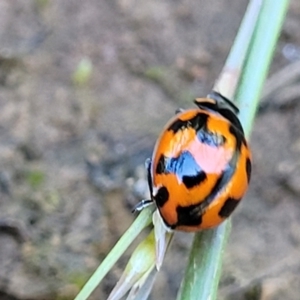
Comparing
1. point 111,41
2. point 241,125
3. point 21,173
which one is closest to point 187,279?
point 241,125

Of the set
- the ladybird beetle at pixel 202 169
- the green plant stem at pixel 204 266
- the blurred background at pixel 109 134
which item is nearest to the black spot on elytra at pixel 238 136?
the ladybird beetle at pixel 202 169

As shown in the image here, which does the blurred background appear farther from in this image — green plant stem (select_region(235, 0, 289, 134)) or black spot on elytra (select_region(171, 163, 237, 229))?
green plant stem (select_region(235, 0, 289, 134))

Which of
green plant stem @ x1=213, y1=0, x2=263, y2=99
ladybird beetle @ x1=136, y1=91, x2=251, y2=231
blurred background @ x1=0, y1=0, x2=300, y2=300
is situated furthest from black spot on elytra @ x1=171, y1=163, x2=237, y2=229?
blurred background @ x1=0, y1=0, x2=300, y2=300

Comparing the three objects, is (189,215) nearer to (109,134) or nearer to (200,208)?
(200,208)

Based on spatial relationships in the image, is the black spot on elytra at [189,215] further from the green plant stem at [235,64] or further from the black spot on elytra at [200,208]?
the green plant stem at [235,64]

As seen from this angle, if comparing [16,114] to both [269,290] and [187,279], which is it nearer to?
[269,290]

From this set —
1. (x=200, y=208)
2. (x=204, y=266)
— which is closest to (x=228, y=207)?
(x=200, y=208)
